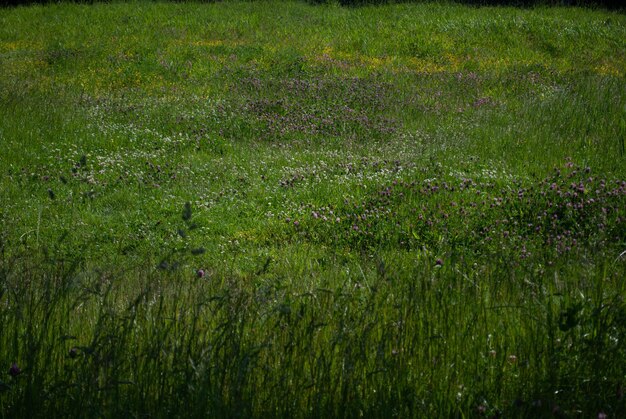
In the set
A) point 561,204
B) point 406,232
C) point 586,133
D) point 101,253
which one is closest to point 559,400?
point 406,232

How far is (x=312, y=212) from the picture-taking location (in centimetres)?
839

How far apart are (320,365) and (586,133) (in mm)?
9840

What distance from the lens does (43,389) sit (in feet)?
11.2

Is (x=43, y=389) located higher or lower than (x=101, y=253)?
higher


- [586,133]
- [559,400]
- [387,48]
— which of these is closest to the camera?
[559,400]

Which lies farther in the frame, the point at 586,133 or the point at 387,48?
the point at 387,48

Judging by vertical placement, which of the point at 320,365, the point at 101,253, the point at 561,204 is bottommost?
the point at 101,253

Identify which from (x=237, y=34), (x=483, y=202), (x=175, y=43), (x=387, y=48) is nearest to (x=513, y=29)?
(x=387, y=48)

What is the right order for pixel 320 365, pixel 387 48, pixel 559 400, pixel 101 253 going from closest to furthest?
pixel 559 400 < pixel 320 365 < pixel 101 253 < pixel 387 48

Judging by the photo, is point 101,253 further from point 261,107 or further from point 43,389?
point 261,107

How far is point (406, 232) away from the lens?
25.7 feet

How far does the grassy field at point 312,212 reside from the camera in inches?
136

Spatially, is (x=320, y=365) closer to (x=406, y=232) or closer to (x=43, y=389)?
(x=43, y=389)

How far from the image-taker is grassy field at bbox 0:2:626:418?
11.3 ft
